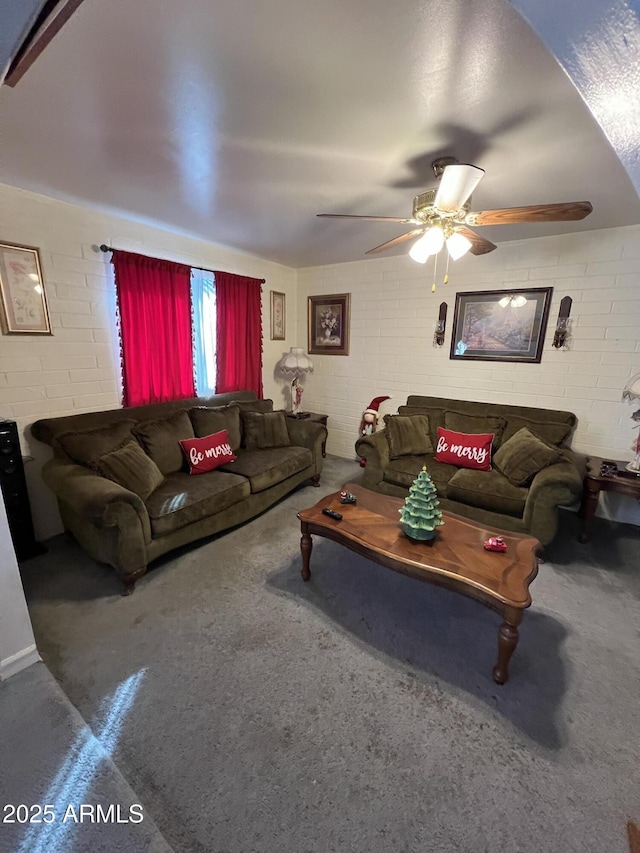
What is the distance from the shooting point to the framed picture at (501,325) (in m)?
3.15

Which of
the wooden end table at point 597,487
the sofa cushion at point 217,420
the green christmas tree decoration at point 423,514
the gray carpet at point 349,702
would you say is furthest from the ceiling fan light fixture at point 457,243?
the sofa cushion at point 217,420

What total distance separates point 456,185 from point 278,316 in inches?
123

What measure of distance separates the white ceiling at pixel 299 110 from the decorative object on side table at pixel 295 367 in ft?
6.04

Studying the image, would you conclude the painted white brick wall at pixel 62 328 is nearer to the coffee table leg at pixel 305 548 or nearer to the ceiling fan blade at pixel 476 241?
the coffee table leg at pixel 305 548

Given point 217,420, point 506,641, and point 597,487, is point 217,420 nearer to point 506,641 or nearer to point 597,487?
point 506,641

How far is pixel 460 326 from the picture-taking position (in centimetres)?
353

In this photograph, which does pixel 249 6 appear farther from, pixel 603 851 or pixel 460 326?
pixel 460 326

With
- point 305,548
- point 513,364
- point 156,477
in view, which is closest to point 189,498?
point 156,477

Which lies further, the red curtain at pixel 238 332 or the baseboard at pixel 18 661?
the red curtain at pixel 238 332

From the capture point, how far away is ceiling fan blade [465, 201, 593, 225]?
1.56 metres

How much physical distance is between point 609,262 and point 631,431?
137cm

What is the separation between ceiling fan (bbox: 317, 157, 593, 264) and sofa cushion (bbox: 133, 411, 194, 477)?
6.43ft

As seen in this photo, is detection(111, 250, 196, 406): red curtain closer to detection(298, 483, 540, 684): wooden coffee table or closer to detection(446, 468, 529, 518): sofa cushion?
detection(298, 483, 540, 684): wooden coffee table

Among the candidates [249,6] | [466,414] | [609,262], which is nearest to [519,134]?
[249,6]
